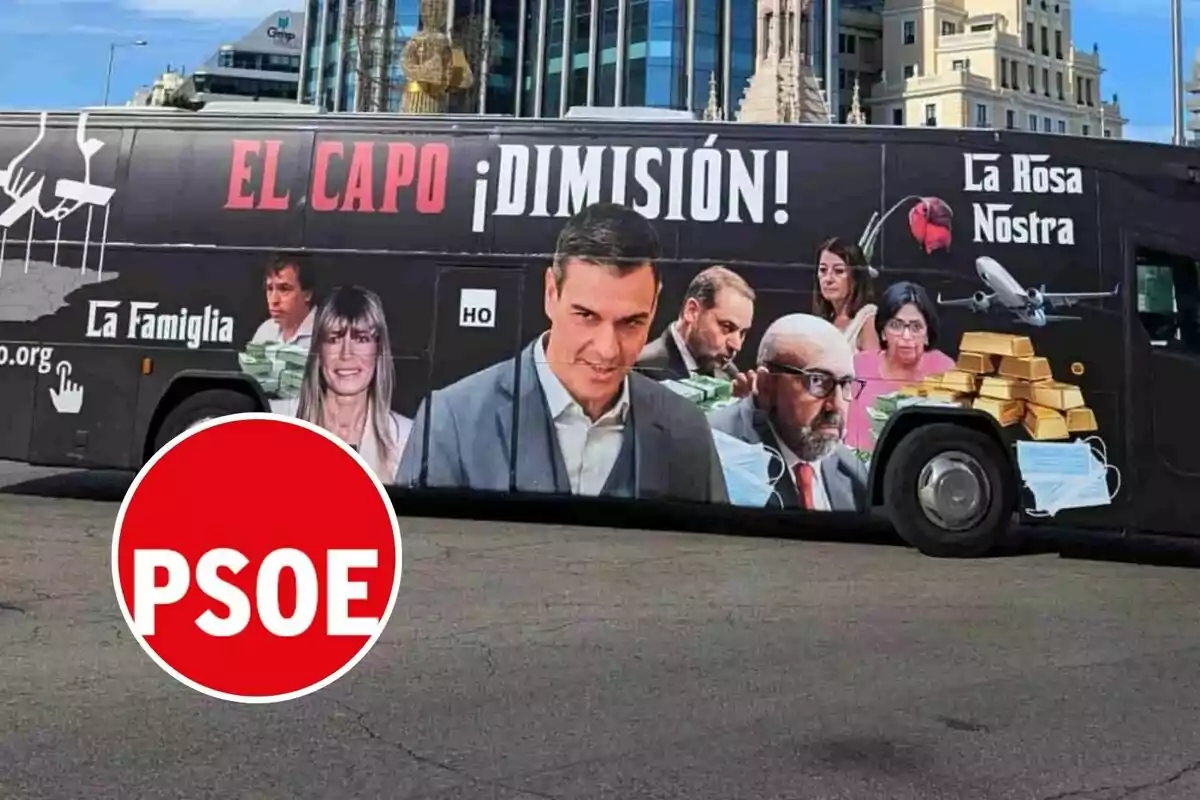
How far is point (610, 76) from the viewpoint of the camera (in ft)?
322

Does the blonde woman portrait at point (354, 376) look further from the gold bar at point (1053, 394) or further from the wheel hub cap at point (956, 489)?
the gold bar at point (1053, 394)

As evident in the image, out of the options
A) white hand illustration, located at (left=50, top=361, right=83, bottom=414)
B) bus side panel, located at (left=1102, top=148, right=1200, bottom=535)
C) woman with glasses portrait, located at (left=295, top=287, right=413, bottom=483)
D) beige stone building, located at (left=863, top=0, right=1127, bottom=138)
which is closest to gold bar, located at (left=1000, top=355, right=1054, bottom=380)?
bus side panel, located at (left=1102, top=148, right=1200, bottom=535)

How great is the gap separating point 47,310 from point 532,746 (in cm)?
829

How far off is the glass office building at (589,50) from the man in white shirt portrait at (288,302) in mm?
80430

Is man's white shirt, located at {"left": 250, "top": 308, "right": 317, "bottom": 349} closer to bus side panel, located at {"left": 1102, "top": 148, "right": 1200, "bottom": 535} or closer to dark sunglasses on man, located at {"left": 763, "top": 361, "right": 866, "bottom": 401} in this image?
dark sunglasses on man, located at {"left": 763, "top": 361, "right": 866, "bottom": 401}

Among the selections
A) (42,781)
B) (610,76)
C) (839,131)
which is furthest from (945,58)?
(42,781)

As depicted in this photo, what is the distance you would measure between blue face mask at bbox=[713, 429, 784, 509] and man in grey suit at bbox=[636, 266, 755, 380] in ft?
2.04

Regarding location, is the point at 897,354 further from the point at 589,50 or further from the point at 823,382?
the point at 589,50

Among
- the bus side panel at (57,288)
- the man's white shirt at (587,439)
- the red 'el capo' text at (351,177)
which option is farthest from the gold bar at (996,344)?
the bus side panel at (57,288)

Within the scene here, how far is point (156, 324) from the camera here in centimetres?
1090

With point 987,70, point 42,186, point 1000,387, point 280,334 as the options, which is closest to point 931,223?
point 1000,387

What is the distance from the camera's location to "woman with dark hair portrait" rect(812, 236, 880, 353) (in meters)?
9.99

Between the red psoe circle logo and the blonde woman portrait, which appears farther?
the blonde woman portrait

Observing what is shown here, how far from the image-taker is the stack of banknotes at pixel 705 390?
10180 mm
